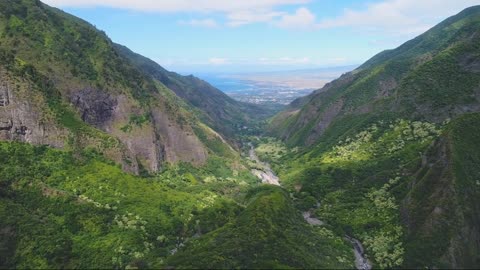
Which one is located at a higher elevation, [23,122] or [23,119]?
[23,119]

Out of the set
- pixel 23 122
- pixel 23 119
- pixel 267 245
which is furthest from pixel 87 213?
pixel 267 245

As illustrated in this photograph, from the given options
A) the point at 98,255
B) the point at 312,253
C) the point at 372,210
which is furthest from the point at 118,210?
the point at 372,210

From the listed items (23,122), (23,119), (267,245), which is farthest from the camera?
(23,119)

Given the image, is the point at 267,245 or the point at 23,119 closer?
the point at 267,245

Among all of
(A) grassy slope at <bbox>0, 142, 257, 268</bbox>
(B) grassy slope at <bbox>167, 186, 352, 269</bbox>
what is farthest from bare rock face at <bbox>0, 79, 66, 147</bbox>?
(B) grassy slope at <bbox>167, 186, 352, 269</bbox>

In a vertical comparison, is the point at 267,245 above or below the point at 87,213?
below

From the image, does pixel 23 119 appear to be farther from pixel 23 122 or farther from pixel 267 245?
pixel 267 245

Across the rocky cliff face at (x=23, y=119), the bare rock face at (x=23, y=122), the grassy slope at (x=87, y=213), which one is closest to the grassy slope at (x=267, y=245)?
the grassy slope at (x=87, y=213)

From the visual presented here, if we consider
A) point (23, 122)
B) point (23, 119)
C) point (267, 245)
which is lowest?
point (267, 245)

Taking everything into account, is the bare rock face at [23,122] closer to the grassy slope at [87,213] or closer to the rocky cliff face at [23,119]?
the rocky cliff face at [23,119]

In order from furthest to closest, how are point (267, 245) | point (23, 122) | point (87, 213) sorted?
1. point (23, 122)
2. point (87, 213)
3. point (267, 245)

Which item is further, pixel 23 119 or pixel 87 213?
pixel 23 119

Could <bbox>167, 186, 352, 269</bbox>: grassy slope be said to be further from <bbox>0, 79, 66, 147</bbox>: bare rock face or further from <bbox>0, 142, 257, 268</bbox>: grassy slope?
<bbox>0, 79, 66, 147</bbox>: bare rock face
